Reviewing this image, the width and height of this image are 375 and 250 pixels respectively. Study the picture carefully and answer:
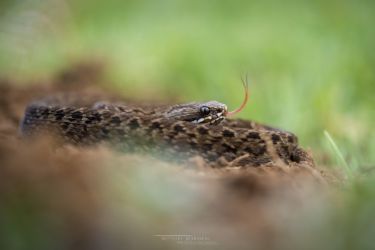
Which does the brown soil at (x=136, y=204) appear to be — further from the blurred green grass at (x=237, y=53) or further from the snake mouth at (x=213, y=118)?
the blurred green grass at (x=237, y=53)

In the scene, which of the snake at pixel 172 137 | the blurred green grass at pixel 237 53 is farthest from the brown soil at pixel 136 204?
the blurred green grass at pixel 237 53

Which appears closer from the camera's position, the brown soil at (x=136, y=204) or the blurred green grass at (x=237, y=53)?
the brown soil at (x=136, y=204)

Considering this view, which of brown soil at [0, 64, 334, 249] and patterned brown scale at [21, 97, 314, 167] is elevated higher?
brown soil at [0, 64, 334, 249]

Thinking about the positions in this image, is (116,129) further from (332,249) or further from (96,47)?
(96,47)

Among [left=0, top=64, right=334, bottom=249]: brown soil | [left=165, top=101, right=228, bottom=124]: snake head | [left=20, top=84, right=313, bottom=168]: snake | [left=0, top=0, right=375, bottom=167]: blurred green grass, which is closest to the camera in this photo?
[left=0, top=64, right=334, bottom=249]: brown soil

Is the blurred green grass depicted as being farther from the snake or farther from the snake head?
the snake head

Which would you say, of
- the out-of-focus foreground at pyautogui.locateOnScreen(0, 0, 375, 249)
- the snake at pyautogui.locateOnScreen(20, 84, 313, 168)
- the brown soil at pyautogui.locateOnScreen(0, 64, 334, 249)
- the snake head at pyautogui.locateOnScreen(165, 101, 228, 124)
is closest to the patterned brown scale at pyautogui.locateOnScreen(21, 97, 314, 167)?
the snake at pyautogui.locateOnScreen(20, 84, 313, 168)

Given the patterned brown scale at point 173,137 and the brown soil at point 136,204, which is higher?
the brown soil at point 136,204
